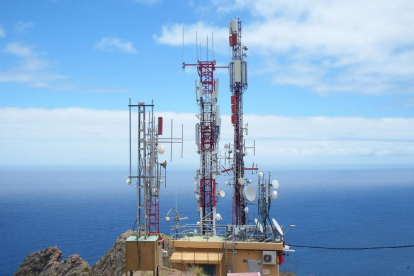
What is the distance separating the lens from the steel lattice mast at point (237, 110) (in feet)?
92.7

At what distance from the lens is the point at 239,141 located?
94.5 feet

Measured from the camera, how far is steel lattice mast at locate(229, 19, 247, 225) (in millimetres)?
28250

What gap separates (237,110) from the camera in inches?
1153

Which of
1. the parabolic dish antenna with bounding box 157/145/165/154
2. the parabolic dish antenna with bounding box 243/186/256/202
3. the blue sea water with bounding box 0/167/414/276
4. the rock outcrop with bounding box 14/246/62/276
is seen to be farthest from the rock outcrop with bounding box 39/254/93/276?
the parabolic dish antenna with bounding box 157/145/165/154

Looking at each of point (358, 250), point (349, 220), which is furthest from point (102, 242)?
point (349, 220)

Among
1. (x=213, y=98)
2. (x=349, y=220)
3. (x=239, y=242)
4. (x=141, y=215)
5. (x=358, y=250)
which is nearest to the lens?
(x=141, y=215)

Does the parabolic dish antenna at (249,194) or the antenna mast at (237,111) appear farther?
the antenna mast at (237,111)

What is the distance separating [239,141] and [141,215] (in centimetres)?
1544

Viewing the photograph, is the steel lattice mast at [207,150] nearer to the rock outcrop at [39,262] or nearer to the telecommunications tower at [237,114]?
the telecommunications tower at [237,114]

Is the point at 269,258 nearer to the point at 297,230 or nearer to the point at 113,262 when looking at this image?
the point at 113,262

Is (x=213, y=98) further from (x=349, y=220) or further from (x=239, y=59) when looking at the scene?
(x=349, y=220)

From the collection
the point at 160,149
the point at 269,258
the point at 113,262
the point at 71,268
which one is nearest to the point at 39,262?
the point at 71,268

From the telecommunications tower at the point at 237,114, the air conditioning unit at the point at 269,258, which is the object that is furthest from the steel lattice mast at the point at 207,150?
the air conditioning unit at the point at 269,258

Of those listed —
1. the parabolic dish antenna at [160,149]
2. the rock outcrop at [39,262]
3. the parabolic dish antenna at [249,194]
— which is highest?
the parabolic dish antenna at [160,149]
